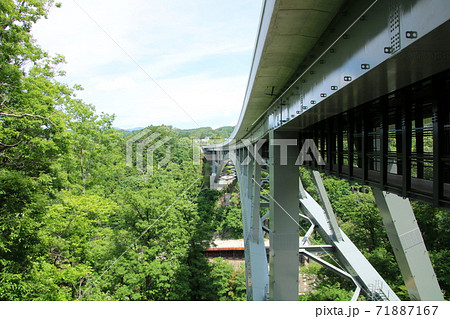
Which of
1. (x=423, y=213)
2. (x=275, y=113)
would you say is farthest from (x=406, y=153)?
(x=423, y=213)

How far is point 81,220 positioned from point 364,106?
8.87 metres

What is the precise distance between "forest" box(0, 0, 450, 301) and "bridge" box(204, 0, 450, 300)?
5.71 m

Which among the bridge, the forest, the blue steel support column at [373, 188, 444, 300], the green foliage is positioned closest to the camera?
the bridge

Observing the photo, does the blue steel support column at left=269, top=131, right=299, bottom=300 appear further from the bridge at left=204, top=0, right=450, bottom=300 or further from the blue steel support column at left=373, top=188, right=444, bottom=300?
the blue steel support column at left=373, top=188, right=444, bottom=300

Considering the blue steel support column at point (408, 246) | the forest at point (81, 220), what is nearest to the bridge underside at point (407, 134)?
the blue steel support column at point (408, 246)

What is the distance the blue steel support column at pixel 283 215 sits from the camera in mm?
6434

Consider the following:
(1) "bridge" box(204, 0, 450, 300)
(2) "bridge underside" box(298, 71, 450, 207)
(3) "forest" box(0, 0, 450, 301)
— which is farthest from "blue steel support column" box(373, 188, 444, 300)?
(3) "forest" box(0, 0, 450, 301)

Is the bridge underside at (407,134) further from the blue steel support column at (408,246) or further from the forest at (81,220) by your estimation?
the forest at (81,220)

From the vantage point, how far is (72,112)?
13.1 m

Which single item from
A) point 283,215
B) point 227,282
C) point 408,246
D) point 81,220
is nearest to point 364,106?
point 408,246

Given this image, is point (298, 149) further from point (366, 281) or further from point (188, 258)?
point (188, 258)

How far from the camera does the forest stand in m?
6.20

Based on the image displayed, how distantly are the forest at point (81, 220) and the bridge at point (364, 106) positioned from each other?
571 centimetres

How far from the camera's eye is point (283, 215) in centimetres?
651
